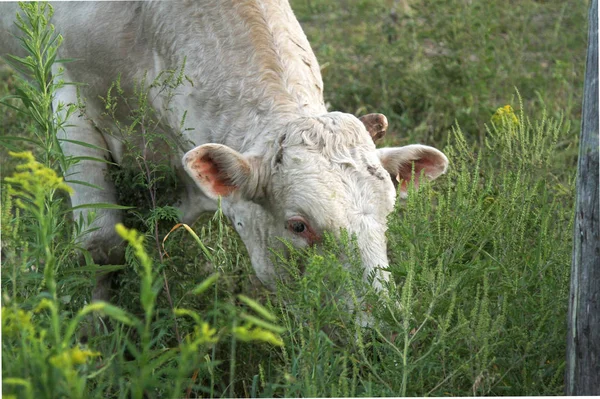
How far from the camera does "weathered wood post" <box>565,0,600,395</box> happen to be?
2672 mm

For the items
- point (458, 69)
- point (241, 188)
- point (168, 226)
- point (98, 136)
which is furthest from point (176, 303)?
point (458, 69)

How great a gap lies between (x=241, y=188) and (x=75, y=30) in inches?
54.8

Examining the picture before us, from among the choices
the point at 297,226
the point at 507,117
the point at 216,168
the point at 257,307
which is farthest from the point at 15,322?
the point at 507,117

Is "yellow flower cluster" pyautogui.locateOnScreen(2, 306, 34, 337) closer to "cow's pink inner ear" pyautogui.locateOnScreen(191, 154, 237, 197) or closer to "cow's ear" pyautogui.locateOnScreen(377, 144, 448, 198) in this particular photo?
"cow's pink inner ear" pyautogui.locateOnScreen(191, 154, 237, 197)

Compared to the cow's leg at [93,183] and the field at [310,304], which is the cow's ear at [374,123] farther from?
the cow's leg at [93,183]

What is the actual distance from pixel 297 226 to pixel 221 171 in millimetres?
458

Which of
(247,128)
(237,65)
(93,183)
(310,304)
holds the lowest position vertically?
(93,183)

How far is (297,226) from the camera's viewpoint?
3510 mm

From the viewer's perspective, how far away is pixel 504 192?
338 centimetres

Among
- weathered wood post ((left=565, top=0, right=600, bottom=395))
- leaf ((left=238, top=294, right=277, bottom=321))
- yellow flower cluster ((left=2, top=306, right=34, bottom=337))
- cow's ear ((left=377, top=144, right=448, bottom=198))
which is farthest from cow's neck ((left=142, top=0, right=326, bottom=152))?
leaf ((left=238, top=294, right=277, bottom=321))

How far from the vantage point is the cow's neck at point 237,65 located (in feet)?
12.9

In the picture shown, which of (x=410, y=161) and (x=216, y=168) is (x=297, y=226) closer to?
(x=216, y=168)

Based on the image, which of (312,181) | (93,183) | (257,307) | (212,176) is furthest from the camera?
(93,183)

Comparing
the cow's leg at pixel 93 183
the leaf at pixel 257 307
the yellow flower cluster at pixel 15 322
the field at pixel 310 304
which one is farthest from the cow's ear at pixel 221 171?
the leaf at pixel 257 307
